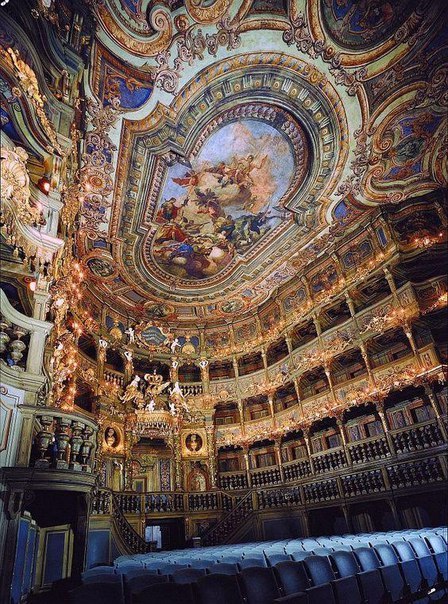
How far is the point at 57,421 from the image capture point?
6473 mm

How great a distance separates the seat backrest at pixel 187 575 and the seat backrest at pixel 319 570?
1.52 meters

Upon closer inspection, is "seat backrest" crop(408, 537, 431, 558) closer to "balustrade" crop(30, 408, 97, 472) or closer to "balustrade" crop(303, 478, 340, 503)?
"balustrade" crop(30, 408, 97, 472)

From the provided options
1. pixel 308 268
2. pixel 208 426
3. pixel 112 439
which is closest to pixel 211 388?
pixel 208 426

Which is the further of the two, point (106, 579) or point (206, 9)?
point (206, 9)

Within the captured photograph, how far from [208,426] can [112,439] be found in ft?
16.2

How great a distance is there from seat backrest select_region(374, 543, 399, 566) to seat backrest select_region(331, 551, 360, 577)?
509 millimetres

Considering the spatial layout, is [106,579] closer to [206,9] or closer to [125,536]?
[125,536]

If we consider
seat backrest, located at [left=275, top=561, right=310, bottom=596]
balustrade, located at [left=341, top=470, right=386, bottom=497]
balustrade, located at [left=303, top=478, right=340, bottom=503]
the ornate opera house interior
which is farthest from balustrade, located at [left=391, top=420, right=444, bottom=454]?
seat backrest, located at [left=275, top=561, right=310, bottom=596]

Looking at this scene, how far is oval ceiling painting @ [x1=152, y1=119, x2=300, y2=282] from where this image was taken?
43.6 feet

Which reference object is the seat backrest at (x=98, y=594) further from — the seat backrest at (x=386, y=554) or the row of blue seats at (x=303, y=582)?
the seat backrest at (x=386, y=554)

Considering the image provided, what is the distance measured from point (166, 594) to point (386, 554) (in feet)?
12.3

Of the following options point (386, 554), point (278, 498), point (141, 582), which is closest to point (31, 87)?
point (141, 582)

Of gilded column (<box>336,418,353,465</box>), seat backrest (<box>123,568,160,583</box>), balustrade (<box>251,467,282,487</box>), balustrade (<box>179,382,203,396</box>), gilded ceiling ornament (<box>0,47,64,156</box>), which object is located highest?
gilded ceiling ornament (<box>0,47,64,156</box>)

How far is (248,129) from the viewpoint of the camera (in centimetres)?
1294
